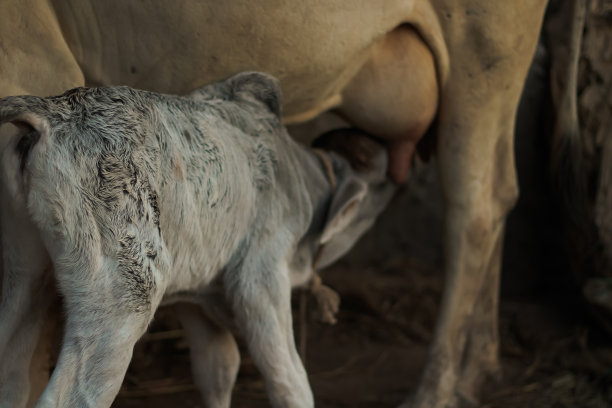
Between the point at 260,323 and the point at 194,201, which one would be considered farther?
the point at 260,323

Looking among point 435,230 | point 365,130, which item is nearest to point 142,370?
point 365,130

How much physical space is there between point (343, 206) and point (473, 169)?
77 centimetres

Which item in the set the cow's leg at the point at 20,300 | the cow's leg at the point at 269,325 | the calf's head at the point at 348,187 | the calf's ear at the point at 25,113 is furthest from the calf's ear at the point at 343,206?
the calf's ear at the point at 25,113

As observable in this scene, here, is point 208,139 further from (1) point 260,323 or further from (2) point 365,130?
(2) point 365,130

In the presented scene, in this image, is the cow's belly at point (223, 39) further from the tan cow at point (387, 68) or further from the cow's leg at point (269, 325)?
the cow's leg at point (269, 325)

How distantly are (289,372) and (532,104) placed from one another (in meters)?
2.55

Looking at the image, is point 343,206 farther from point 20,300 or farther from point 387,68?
point 20,300

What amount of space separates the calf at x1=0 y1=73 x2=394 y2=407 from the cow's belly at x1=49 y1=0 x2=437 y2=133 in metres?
0.18

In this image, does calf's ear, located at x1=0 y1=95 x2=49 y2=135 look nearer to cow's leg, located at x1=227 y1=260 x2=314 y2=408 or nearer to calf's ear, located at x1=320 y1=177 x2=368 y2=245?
cow's leg, located at x1=227 y1=260 x2=314 y2=408

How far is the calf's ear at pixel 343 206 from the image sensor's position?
8.35 ft

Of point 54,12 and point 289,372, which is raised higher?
point 54,12

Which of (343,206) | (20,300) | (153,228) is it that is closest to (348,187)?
(343,206)

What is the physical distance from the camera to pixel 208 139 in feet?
6.97

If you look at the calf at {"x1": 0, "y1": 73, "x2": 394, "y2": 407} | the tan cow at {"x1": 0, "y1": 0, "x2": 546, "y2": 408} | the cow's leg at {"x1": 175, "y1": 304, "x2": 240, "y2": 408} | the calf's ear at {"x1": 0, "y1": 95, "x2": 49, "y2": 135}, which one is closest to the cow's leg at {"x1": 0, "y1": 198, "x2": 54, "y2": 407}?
the calf at {"x1": 0, "y1": 73, "x2": 394, "y2": 407}
